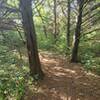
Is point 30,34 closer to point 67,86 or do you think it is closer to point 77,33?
point 67,86

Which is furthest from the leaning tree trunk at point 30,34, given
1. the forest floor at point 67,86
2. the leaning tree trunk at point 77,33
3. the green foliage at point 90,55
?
the leaning tree trunk at point 77,33

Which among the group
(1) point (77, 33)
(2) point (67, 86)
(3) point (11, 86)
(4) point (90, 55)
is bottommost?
(2) point (67, 86)

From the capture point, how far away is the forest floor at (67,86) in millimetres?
6285

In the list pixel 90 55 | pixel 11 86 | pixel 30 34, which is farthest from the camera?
pixel 90 55

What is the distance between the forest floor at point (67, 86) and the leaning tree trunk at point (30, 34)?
1.96ft

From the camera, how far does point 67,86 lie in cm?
712

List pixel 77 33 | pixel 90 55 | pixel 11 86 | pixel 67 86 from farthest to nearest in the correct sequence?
1. pixel 90 55
2. pixel 77 33
3. pixel 67 86
4. pixel 11 86

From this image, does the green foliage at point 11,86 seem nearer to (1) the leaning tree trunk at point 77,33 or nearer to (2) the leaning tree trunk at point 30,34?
(2) the leaning tree trunk at point 30,34

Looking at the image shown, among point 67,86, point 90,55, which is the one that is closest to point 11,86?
point 67,86

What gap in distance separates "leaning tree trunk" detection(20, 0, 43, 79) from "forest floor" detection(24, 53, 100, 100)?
60cm

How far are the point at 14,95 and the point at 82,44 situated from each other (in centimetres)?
874

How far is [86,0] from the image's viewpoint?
31.8 ft

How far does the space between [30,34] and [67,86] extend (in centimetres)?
245

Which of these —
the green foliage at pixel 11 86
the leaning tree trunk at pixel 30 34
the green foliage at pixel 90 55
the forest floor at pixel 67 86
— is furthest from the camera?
the green foliage at pixel 90 55
